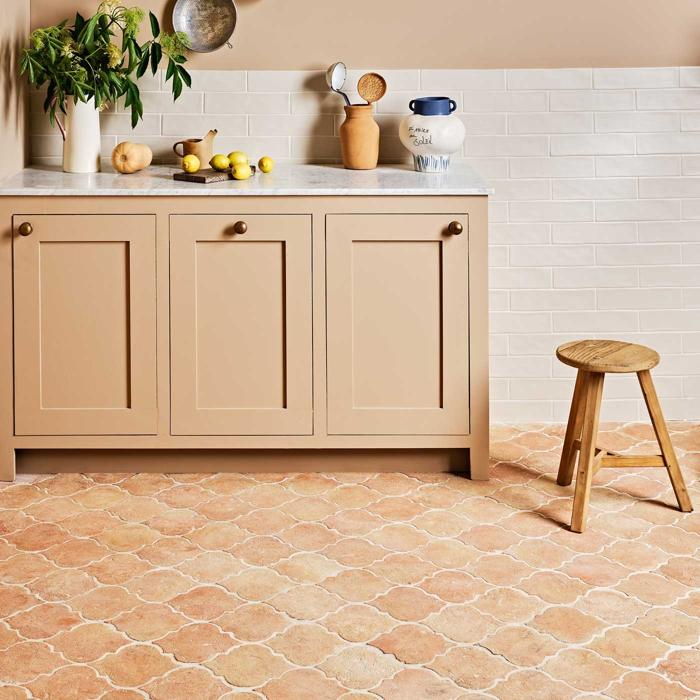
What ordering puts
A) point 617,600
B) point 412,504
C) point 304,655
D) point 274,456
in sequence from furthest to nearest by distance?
point 274,456
point 412,504
point 617,600
point 304,655

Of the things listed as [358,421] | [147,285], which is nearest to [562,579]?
[358,421]

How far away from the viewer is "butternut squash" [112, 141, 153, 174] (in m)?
4.12

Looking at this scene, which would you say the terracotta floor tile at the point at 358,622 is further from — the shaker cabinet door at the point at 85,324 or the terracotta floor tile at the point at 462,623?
the shaker cabinet door at the point at 85,324

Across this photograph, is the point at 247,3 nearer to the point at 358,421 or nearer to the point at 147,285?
the point at 147,285

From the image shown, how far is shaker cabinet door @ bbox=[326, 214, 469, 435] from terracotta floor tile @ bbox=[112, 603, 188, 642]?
3.76 ft

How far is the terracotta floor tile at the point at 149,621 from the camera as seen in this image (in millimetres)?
2830

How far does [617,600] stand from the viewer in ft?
9.87

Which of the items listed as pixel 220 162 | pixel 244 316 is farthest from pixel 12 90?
pixel 244 316

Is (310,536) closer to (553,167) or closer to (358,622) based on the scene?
(358,622)

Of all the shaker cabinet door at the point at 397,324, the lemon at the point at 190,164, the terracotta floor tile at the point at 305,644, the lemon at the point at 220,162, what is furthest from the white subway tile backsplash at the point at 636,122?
the terracotta floor tile at the point at 305,644

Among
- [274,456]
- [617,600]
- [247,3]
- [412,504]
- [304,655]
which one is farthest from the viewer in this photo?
[247,3]

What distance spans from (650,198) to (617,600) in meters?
1.99

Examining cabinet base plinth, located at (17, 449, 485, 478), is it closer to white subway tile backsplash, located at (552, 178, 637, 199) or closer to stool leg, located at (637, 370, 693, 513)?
stool leg, located at (637, 370, 693, 513)

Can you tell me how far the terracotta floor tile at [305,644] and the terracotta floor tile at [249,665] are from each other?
0.03 m
